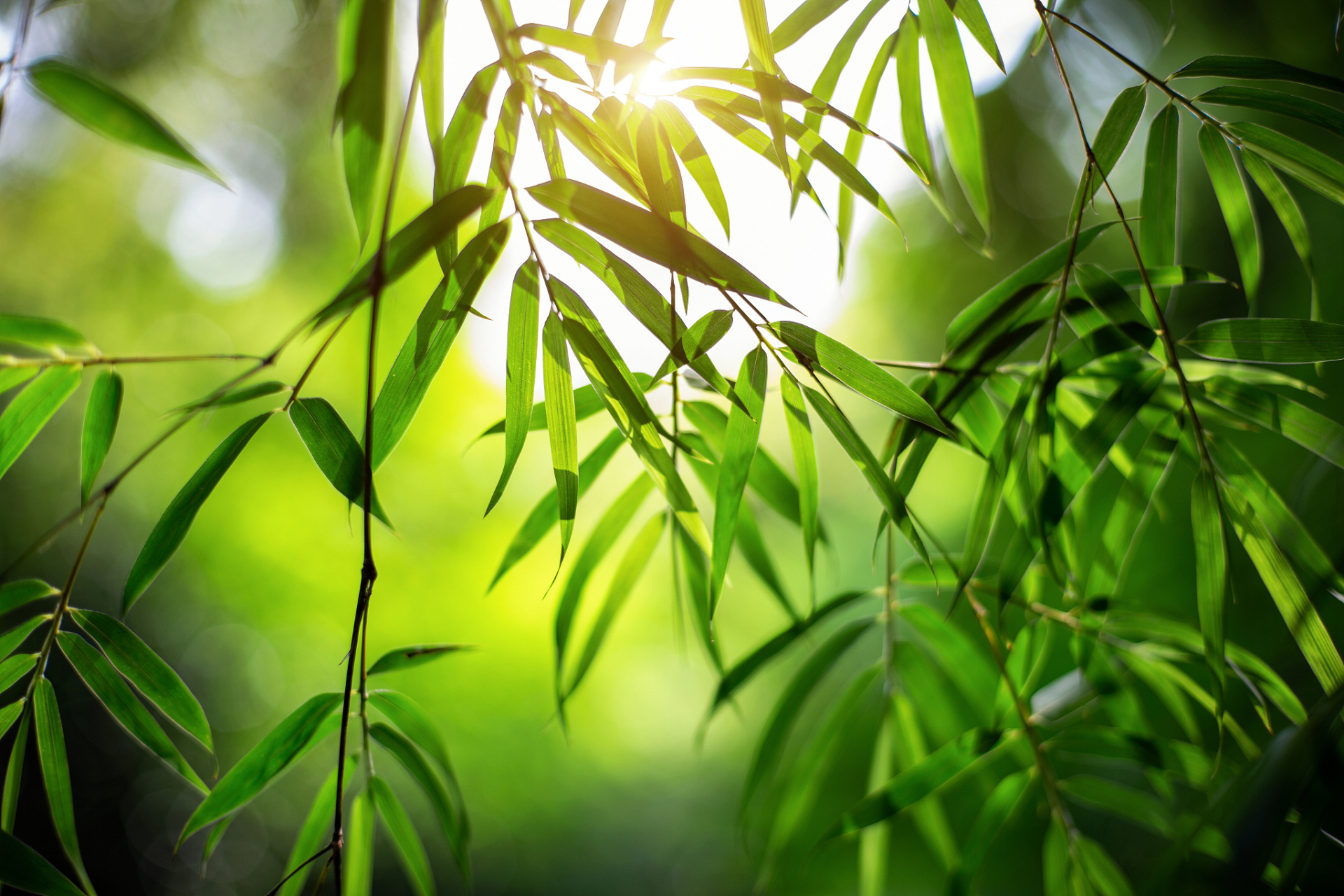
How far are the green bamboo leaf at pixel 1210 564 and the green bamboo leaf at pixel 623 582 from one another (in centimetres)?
32

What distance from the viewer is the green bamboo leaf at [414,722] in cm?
37

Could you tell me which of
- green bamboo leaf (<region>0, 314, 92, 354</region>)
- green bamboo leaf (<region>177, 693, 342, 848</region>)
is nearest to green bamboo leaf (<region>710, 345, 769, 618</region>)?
green bamboo leaf (<region>177, 693, 342, 848</region>)

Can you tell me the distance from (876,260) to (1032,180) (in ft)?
2.26

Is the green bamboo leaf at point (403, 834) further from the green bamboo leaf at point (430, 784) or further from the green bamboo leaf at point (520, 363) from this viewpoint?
the green bamboo leaf at point (520, 363)

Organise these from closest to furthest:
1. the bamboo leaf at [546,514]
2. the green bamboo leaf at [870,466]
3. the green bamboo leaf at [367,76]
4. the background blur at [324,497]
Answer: the green bamboo leaf at [367,76], the green bamboo leaf at [870,466], the bamboo leaf at [546,514], the background blur at [324,497]

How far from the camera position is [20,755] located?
330 mm

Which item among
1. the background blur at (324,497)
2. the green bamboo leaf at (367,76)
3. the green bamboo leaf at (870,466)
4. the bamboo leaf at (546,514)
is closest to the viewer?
the green bamboo leaf at (367,76)

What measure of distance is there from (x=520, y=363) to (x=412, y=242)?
0.09 metres

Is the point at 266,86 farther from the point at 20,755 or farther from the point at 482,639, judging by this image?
the point at 20,755

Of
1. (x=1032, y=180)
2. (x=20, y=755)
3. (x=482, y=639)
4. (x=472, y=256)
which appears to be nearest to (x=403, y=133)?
(x=472, y=256)

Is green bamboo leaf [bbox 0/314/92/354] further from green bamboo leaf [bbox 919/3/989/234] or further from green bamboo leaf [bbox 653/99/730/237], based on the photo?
green bamboo leaf [bbox 919/3/989/234]

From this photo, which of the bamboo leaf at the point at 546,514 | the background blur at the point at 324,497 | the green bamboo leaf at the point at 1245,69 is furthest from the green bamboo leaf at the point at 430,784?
the background blur at the point at 324,497

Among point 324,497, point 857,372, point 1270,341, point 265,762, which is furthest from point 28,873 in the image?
point 324,497

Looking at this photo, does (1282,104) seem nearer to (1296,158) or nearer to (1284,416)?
(1296,158)
